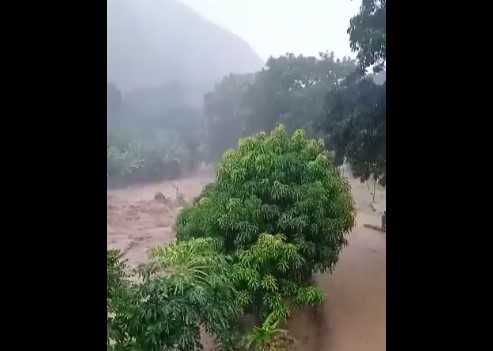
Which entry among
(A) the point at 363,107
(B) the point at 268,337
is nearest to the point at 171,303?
(B) the point at 268,337

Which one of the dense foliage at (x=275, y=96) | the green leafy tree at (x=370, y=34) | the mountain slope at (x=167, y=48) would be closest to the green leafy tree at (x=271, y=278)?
the dense foliage at (x=275, y=96)

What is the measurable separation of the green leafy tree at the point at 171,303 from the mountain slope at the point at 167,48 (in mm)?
640

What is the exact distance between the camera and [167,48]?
189 cm

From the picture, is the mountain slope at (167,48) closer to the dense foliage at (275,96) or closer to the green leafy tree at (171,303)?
the dense foliage at (275,96)

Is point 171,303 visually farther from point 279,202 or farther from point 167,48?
point 167,48

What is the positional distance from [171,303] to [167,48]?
92 centimetres

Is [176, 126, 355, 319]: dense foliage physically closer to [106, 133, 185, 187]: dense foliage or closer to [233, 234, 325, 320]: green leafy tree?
[233, 234, 325, 320]: green leafy tree

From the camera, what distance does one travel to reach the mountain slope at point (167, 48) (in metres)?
1.83

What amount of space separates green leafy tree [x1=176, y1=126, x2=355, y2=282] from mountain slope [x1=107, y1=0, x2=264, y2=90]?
11.9 inches
